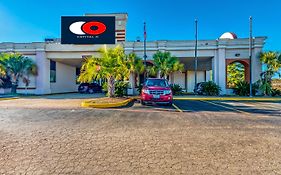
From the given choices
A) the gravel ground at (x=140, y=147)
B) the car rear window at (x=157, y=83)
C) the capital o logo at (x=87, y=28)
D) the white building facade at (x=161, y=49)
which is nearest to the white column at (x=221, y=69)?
the white building facade at (x=161, y=49)

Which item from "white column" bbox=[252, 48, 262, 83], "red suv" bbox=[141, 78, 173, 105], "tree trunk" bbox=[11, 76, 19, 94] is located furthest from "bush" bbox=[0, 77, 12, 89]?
"white column" bbox=[252, 48, 262, 83]

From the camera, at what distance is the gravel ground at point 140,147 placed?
3500 millimetres

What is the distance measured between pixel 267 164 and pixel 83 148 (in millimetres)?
3991

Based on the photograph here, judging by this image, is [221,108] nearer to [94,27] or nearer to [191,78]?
[94,27]

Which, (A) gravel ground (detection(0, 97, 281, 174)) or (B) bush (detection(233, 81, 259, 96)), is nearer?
(A) gravel ground (detection(0, 97, 281, 174))

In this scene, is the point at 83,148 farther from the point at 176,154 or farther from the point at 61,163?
the point at 176,154

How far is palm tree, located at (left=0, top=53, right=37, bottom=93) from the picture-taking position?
20.0 metres

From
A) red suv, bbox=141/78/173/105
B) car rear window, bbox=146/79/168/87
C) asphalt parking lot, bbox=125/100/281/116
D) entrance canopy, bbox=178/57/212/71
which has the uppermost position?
entrance canopy, bbox=178/57/212/71

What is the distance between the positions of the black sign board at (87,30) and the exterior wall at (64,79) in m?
5.45

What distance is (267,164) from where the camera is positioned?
143 inches

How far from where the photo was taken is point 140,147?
459cm

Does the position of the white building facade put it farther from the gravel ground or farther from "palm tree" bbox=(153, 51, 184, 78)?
the gravel ground

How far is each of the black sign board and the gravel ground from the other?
16711mm

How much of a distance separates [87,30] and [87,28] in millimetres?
289
